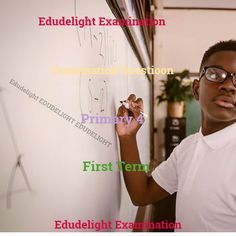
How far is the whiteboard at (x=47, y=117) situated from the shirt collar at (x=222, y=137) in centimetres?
20

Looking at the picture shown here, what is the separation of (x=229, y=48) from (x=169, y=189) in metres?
0.34

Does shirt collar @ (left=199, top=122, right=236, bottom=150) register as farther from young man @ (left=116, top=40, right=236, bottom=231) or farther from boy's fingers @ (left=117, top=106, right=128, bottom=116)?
boy's fingers @ (left=117, top=106, right=128, bottom=116)

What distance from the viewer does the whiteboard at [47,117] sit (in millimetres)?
246

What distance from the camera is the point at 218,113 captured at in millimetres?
488

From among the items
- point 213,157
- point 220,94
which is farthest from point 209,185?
point 220,94

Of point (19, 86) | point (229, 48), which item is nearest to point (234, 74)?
point (229, 48)

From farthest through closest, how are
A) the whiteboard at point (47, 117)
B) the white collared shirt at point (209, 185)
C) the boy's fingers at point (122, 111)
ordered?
1. the boy's fingers at point (122, 111)
2. the white collared shirt at point (209, 185)
3. the whiteboard at point (47, 117)

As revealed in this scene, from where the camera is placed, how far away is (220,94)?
0.47 m

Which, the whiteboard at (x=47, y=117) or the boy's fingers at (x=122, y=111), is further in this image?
the boy's fingers at (x=122, y=111)

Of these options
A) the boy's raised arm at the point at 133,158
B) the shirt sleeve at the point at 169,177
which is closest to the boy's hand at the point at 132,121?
the boy's raised arm at the point at 133,158

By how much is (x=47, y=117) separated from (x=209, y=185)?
31 centimetres

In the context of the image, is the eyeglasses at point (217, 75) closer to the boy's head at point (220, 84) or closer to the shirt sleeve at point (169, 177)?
the boy's head at point (220, 84)

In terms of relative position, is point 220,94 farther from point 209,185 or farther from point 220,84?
point 209,185

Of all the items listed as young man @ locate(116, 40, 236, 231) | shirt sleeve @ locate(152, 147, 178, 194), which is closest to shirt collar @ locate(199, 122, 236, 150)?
young man @ locate(116, 40, 236, 231)
